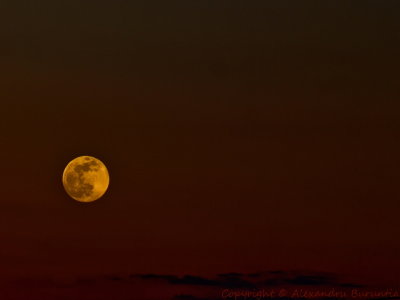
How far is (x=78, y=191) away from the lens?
5719 inches

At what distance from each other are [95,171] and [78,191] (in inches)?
131

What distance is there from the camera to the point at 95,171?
147000 mm
